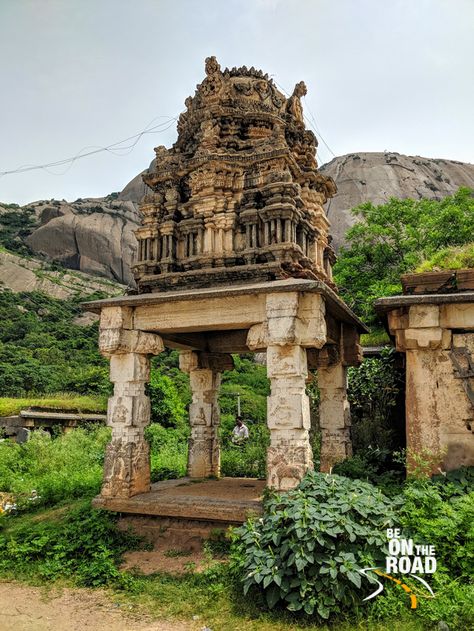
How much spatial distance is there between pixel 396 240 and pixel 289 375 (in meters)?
14.8

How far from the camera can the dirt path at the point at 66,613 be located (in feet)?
15.6

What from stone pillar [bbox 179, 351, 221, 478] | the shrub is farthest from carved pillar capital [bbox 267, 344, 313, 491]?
the shrub

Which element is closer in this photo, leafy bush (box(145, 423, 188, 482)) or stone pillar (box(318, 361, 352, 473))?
stone pillar (box(318, 361, 352, 473))

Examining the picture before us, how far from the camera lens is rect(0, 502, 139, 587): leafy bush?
6.02m

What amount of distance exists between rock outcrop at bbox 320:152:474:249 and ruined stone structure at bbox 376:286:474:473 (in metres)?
29.4

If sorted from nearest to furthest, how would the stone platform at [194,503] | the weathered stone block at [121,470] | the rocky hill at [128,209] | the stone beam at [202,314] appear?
the stone platform at [194,503]
the stone beam at [202,314]
the weathered stone block at [121,470]
the rocky hill at [128,209]

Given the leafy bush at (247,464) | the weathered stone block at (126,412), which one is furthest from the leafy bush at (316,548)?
the leafy bush at (247,464)

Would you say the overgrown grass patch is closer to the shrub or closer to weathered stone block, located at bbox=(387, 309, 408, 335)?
the shrub

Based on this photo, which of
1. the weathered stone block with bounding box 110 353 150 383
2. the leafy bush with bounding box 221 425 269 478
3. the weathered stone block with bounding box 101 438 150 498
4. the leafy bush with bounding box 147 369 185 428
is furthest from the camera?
the leafy bush with bounding box 147 369 185 428

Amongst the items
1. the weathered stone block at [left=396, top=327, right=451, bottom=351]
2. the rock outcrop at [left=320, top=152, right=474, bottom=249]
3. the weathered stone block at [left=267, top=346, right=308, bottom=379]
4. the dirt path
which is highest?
the rock outcrop at [left=320, top=152, right=474, bottom=249]

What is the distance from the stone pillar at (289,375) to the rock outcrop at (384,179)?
96.7ft

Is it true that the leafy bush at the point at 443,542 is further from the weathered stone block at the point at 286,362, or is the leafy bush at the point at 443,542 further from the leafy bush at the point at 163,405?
the leafy bush at the point at 163,405

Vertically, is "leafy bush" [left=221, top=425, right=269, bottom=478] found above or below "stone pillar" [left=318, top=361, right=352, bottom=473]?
below

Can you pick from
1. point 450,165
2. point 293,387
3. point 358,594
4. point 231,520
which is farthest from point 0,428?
point 450,165
